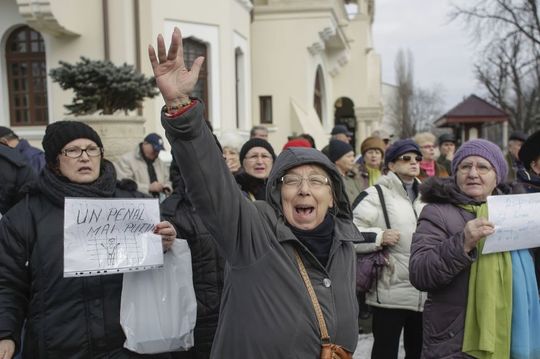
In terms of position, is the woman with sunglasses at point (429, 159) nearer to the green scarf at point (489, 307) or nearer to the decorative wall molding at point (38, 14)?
the green scarf at point (489, 307)

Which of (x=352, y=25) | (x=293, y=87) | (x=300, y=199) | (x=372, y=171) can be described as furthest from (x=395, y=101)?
(x=300, y=199)

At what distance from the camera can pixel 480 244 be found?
2.88 m

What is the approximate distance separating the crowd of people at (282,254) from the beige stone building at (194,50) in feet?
23.8

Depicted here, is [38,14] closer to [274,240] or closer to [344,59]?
[274,240]

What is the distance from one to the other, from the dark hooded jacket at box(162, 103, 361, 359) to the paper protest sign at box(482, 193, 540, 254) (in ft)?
3.21

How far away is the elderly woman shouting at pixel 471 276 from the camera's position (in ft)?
9.17

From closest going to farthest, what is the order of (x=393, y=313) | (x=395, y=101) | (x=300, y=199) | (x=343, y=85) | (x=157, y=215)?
(x=300, y=199)
(x=157, y=215)
(x=393, y=313)
(x=343, y=85)
(x=395, y=101)

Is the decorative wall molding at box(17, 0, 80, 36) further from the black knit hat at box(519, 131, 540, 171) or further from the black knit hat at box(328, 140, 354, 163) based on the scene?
the black knit hat at box(519, 131, 540, 171)

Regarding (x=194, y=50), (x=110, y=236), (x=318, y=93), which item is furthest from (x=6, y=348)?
(x=318, y=93)

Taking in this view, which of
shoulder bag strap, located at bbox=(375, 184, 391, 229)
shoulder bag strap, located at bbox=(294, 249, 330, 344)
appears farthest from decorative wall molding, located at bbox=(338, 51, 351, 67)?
shoulder bag strap, located at bbox=(294, 249, 330, 344)

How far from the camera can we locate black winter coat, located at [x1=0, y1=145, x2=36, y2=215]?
4.59m

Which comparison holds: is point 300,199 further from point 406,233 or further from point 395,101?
point 395,101

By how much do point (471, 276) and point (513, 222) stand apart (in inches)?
14.4

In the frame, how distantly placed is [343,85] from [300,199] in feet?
90.4
